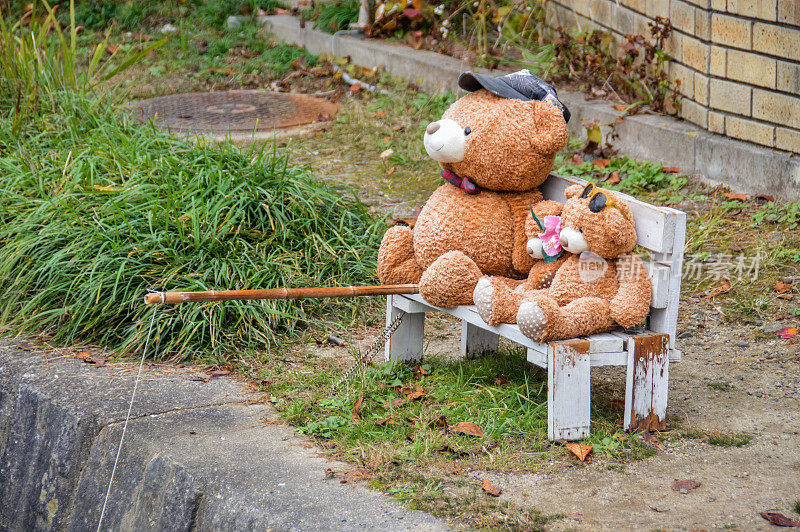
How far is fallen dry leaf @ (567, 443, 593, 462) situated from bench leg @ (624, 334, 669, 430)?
193 mm

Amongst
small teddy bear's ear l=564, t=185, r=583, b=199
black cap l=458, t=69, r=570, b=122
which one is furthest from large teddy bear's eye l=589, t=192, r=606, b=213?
black cap l=458, t=69, r=570, b=122

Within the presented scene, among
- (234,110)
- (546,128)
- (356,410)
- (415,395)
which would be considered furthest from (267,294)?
(234,110)

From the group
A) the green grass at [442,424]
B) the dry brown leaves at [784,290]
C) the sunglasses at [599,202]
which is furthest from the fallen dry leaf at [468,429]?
the dry brown leaves at [784,290]

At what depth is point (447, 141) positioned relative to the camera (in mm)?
2867

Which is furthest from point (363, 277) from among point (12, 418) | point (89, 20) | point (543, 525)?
point (89, 20)

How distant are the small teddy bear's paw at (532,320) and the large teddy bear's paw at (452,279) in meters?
0.30

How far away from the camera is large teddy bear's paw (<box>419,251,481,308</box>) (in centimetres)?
289

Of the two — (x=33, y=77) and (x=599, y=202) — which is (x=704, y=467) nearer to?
(x=599, y=202)

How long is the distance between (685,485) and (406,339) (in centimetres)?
121

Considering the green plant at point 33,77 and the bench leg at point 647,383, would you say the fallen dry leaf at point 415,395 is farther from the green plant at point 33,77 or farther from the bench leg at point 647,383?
the green plant at point 33,77

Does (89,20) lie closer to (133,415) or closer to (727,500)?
(133,415)

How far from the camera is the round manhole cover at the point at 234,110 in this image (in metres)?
6.30

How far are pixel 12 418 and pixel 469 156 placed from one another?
6.71ft

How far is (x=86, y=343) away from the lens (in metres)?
3.62
